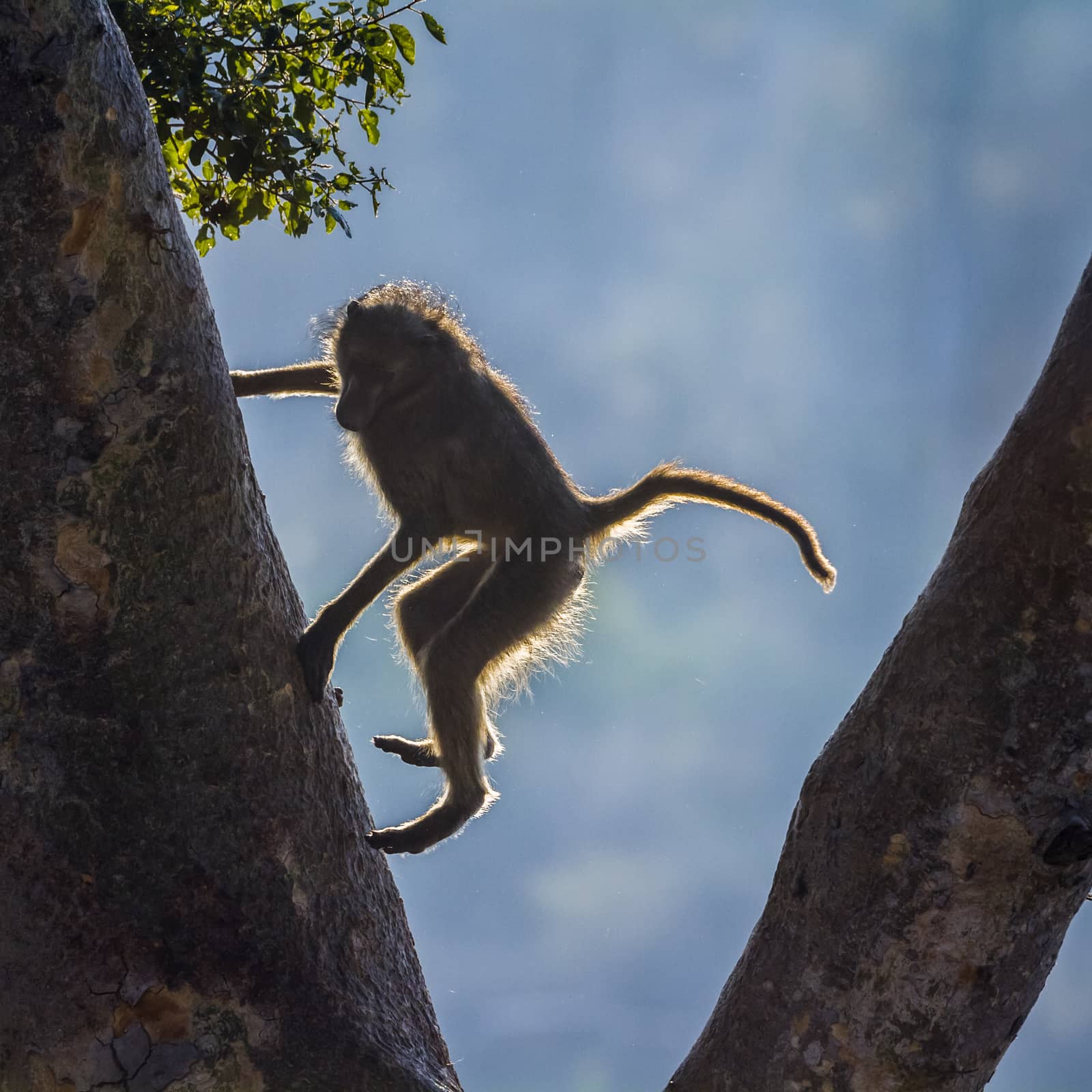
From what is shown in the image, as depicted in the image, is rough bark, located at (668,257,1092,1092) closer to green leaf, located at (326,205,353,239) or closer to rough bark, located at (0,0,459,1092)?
rough bark, located at (0,0,459,1092)

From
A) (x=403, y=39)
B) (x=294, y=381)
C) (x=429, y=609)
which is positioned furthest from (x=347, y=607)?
(x=403, y=39)

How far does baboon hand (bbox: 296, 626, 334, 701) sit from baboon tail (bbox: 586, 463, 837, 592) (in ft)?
5.70

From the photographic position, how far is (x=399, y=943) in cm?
312

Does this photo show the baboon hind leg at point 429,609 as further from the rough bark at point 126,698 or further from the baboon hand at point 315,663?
the rough bark at point 126,698

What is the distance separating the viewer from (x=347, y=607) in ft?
12.4

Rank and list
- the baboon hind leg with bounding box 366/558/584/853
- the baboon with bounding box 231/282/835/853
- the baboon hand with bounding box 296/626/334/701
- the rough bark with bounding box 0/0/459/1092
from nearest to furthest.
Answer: the rough bark with bounding box 0/0/459/1092, the baboon hand with bounding box 296/626/334/701, the baboon hind leg with bounding box 366/558/584/853, the baboon with bounding box 231/282/835/853

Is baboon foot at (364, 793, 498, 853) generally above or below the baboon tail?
below

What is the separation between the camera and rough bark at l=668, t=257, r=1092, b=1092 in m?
2.35

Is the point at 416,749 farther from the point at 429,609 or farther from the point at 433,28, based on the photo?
the point at 433,28

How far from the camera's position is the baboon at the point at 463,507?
4215 millimetres

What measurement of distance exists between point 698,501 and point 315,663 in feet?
6.67

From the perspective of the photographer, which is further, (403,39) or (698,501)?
(698,501)

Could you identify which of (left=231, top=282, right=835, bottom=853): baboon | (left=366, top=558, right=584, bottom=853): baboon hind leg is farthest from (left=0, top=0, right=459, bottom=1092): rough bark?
(left=231, top=282, right=835, bottom=853): baboon

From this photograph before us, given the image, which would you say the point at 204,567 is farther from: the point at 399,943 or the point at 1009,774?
the point at 1009,774
